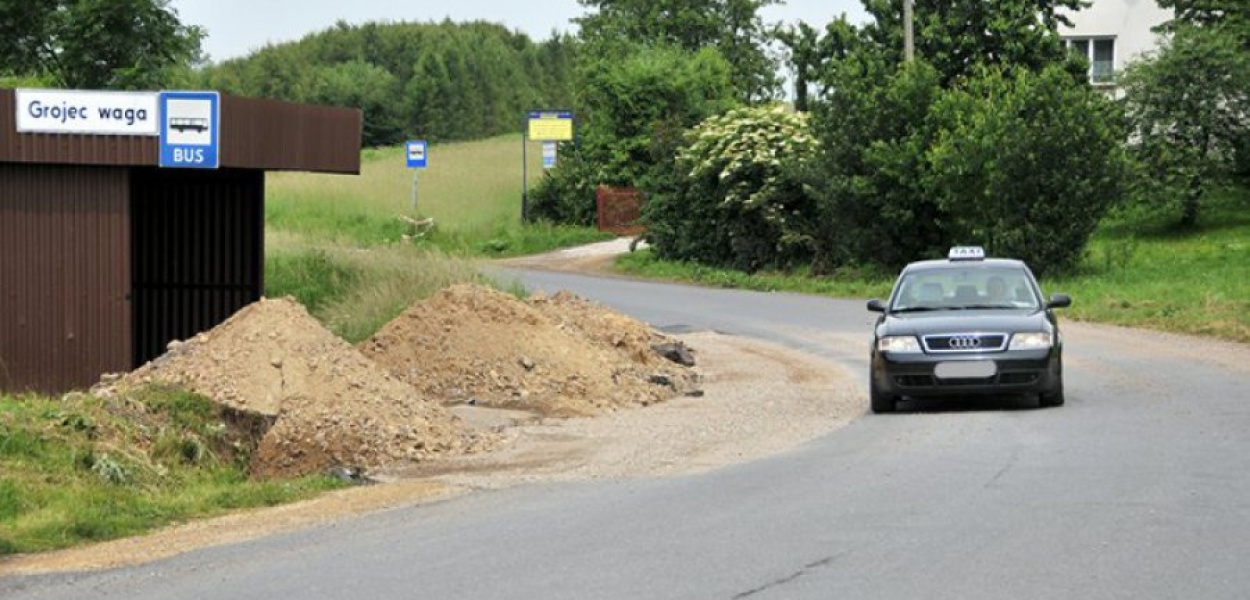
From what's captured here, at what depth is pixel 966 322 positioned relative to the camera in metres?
17.6

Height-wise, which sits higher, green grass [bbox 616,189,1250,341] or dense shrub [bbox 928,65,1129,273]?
dense shrub [bbox 928,65,1129,273]

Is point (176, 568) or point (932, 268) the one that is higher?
point (932, 268)

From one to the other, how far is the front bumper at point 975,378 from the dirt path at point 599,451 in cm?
70

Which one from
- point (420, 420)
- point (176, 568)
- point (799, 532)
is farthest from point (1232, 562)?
point (420, 420)

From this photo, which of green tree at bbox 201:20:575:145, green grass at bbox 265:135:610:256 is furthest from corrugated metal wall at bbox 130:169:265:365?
green tree at bbox 201:20:575:145

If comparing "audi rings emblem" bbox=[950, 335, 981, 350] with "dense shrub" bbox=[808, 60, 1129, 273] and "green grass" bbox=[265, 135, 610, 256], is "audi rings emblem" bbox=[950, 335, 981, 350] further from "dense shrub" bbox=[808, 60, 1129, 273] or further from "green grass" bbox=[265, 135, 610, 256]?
"green grass" bbox=[265, 135, 610, 256]

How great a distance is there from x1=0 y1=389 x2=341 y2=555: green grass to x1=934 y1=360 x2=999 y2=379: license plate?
19.9 feet

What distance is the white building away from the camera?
6856 cm

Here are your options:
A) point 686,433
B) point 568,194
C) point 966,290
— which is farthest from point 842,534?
point 568,194

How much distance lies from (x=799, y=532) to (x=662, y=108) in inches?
2138

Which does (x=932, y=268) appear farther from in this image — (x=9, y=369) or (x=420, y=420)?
(x=9, y=369)

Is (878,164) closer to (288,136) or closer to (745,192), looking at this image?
(745,192)

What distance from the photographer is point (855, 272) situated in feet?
139

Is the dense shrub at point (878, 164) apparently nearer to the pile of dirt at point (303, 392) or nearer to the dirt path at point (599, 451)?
the dirt path at point (599, 451)
